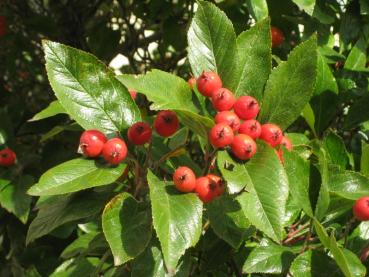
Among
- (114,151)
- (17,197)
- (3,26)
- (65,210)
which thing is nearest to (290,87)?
(114,151)

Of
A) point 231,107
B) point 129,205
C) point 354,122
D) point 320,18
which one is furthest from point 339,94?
point 129,205

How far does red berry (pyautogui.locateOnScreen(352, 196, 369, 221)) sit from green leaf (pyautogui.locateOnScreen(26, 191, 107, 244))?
65 cm

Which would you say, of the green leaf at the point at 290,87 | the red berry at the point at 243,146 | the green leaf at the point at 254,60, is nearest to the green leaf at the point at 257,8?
the green leaf at the point at 254,60

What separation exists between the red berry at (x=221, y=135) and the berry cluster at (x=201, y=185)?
0.37 ft

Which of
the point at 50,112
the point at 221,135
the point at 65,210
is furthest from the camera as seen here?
the point at 50,112

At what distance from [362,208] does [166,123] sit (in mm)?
506

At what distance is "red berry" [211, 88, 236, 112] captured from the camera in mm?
1243

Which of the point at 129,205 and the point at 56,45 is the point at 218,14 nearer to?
the point at 56,45

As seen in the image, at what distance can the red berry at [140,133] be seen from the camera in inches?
53.1

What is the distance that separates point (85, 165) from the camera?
133cm

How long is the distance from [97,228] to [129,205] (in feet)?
2.17

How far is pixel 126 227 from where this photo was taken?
4.33 feet

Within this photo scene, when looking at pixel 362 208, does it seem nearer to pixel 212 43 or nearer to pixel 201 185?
pixel 201 185

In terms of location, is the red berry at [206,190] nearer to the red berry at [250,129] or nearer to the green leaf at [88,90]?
the red berry at [250,129]
